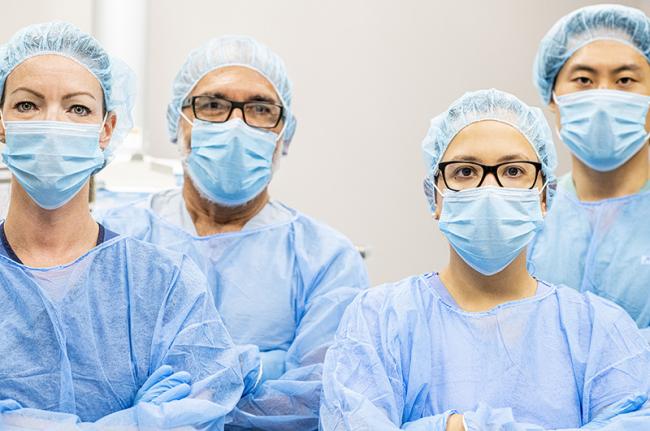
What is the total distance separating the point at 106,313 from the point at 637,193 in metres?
1.50

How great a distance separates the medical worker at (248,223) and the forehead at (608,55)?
83cm

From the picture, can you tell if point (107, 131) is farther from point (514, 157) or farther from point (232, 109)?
point (514, 157)

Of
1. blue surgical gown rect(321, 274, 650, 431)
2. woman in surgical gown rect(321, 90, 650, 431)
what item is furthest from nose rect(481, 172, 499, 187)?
blue surgical gown rect(321, 274, 650, 431)

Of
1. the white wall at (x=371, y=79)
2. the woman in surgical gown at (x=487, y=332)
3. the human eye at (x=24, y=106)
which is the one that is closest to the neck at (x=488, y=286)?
→ the woman in surgical gown at (x=487, y=332)

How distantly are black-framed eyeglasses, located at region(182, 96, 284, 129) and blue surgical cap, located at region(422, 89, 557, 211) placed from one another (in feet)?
1.84

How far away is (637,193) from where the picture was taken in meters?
2.53

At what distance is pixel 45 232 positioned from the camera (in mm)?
1807

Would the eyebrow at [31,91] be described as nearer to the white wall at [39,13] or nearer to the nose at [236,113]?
the nose at [236,113]

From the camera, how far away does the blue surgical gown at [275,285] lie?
213 centimetres

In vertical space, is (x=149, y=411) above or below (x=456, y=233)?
below

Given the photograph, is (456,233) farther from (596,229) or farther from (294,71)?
(294,71)

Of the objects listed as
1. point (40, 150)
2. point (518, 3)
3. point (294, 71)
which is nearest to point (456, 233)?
point (40, 150)

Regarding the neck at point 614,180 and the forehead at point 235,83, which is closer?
the forehead at point 235,83

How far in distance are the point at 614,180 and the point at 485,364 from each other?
93 centimetres
